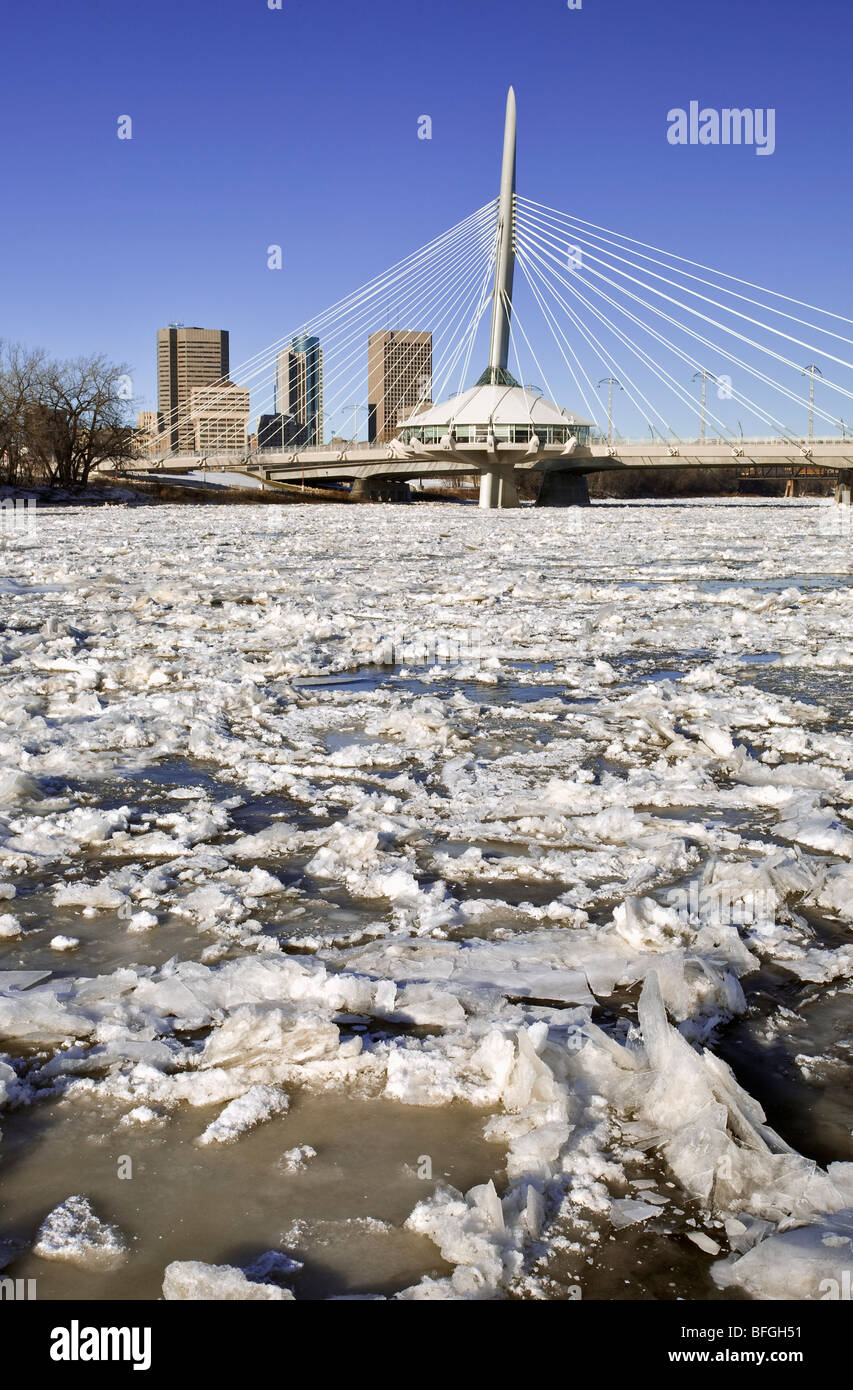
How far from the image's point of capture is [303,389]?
72250 mm

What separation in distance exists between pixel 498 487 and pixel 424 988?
175 feet

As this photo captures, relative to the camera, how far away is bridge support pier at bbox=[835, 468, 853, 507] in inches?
2245

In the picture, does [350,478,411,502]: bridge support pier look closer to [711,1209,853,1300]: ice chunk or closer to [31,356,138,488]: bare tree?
[31,356,138,488]: bare tree

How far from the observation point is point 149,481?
61094mm

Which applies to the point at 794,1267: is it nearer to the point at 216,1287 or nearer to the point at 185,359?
the point at 216,1287

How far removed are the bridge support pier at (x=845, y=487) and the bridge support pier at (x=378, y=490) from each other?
2696 cm

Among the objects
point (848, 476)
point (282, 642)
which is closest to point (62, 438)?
point (848, 476)

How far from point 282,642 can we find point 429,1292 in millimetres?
6497

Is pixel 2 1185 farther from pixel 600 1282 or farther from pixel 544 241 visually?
pixel 544 241

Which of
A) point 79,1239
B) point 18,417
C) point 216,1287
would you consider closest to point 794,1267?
point 216,1287

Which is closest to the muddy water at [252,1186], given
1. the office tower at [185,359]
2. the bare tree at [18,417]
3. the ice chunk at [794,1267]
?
the ice chunk at [794,1267]

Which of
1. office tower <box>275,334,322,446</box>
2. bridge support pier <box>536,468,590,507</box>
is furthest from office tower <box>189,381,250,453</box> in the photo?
bridge support pier <box>536,468,590,507</box>

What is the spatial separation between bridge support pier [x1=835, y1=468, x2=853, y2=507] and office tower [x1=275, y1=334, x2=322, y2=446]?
29746mm

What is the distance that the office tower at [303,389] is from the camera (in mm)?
60281
